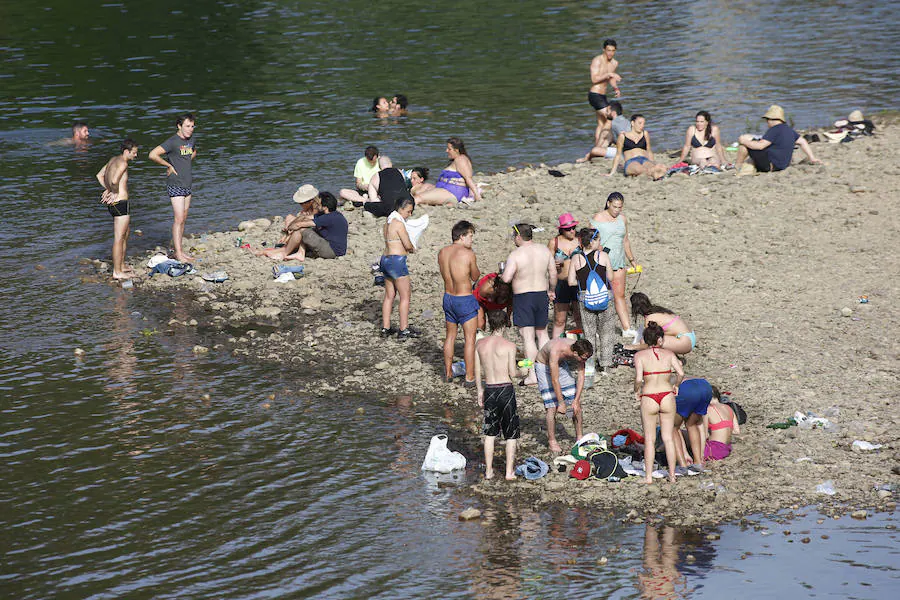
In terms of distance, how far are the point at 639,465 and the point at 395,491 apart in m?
2.54

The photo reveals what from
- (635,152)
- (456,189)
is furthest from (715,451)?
(635,152)

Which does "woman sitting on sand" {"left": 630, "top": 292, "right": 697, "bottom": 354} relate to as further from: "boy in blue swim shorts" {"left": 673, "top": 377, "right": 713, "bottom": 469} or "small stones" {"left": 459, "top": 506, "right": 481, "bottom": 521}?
"small stones" {"left": 459, "top": 506, "right": 481, "bottom": 521}

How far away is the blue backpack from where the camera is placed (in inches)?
494

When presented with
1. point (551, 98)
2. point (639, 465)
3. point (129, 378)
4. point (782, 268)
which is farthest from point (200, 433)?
point (551, 98)

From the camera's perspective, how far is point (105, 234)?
19.7 m

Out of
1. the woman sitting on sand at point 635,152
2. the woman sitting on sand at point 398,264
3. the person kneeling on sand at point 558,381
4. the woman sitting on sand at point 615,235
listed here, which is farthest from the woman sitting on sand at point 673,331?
the woman sitting on sand at point 635,152

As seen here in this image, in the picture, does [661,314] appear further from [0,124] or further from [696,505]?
[0,124]

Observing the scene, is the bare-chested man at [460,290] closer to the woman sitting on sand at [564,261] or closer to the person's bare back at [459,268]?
the person's bare back at [459,268]

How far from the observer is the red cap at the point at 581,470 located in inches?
417

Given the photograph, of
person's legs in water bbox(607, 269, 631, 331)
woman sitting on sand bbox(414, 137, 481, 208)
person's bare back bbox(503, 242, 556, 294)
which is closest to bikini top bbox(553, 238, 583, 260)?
person's bare back bbox(503, 242, 556, 294)

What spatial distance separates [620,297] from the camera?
45.2 feet

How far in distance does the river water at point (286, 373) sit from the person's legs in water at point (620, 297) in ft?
10.3

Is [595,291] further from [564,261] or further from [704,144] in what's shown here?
[704,144]

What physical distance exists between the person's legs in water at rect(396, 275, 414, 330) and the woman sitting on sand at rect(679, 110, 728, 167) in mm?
8374
